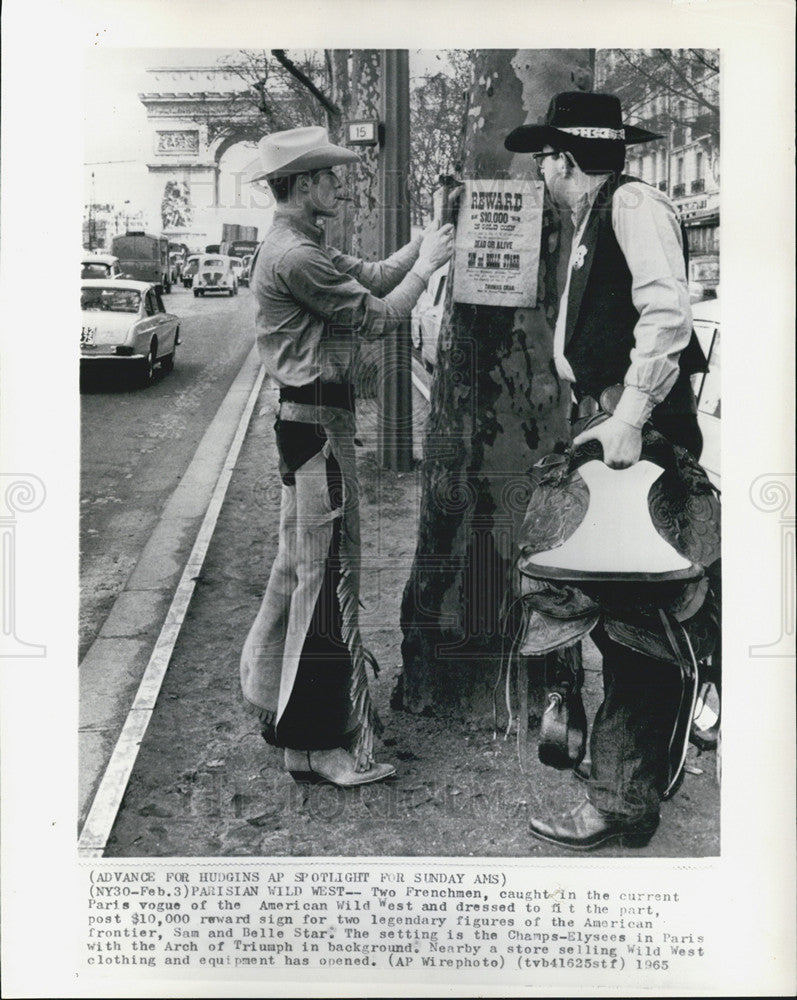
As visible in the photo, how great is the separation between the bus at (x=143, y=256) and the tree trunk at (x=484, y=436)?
1.07m

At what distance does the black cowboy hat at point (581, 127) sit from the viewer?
4.28 meters

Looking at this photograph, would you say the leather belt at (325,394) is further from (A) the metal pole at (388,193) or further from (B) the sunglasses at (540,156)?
(B) the sunglasses at (540,156)

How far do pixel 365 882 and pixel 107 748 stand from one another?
1068mm

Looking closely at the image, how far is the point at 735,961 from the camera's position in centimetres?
438

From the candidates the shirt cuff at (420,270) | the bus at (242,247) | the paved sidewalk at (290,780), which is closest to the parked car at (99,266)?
the bus at (242,247)

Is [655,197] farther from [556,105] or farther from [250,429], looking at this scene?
[250,429]

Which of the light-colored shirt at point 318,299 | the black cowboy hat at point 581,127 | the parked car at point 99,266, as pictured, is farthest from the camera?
the parked car at point 99,266

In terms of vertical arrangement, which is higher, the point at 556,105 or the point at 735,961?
the point at 556,105

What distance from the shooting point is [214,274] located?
4.36 m

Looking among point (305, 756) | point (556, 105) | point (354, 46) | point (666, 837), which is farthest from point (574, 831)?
point (354, 46)

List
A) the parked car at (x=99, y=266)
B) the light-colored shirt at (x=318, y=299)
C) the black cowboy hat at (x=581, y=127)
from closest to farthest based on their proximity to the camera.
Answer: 1. the light-colored shirt at (x=318, y=299)
2. the black cowboy hat at (x=581, y=127)
3. the parked car at (x=99, y=266)

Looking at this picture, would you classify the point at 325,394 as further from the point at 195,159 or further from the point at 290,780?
the point at 290,780

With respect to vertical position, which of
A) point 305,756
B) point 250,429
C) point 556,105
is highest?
point 556,105
